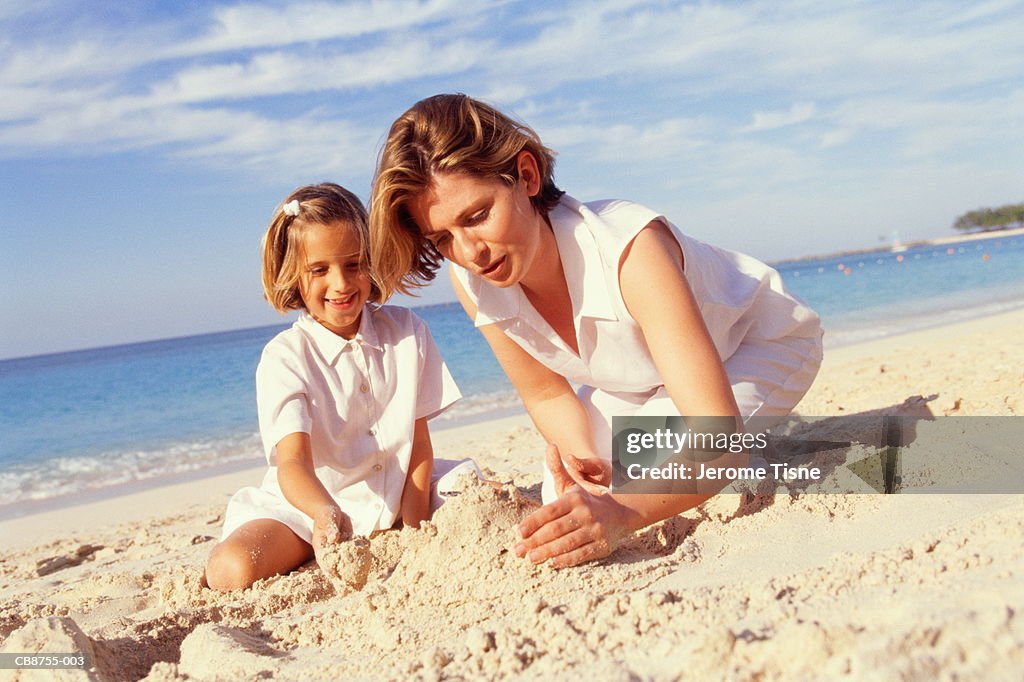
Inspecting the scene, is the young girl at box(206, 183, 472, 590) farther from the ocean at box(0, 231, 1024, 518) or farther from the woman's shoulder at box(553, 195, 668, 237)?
the ocean at box(0, 231, 1024, 518)

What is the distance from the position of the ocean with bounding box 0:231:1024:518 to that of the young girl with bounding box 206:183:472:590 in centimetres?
378

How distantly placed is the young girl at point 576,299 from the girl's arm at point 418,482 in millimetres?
449

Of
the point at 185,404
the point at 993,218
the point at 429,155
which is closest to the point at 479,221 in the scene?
the point at 429,155

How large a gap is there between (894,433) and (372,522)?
6.64 ft

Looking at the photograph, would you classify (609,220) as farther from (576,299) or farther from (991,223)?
(991,223)

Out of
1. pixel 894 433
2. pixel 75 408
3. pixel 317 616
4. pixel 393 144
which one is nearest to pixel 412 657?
pixel 317 616

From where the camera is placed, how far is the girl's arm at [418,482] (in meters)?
3.07

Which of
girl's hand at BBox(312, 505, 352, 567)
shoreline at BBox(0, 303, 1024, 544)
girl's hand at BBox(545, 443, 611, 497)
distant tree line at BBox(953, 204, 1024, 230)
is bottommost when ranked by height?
shoreline at BBox(0, 303, 1024, 544)

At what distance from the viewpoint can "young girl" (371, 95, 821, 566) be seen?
2.20 meters

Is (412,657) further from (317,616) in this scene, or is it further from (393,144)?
(393,144)

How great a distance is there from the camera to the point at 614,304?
2.56 meters

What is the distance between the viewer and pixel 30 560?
3.84 metres

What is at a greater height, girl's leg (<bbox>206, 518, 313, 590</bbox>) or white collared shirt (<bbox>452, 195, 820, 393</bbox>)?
white collared shirt (<bbox>452, 195, 820, 393</bbox>)

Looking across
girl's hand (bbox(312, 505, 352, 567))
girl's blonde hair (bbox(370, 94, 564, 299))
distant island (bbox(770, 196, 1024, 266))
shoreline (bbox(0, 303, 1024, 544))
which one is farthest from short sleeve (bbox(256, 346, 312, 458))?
distant island (bbox(770, 196, 1024, 266))
